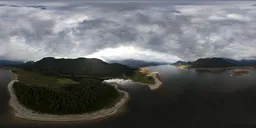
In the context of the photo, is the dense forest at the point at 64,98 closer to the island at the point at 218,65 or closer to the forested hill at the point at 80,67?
the forested hill at the point at 80,67

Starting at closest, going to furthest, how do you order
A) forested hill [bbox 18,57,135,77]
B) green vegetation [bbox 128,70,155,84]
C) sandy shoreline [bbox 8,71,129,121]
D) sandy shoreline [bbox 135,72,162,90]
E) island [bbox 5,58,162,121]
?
sandy shoreline [bbox 8,71,129,121]
island [bbox 5,58,162,121]
sandy shoreline [bbox 135,72,162,90]
forested hill [bbox 18,57,135,77]
green vegetation [bbox 128,70,155,84]

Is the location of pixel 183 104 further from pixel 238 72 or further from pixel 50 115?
pixel 238 72

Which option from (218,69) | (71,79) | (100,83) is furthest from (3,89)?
(218,69)

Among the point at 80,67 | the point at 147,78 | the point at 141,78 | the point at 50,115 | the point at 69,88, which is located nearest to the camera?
the point at 50,115

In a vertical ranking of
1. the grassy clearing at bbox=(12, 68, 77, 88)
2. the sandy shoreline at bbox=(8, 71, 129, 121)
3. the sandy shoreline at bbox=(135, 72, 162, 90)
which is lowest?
the sandy shoreline at bbox=(8, 71, 129, 121)

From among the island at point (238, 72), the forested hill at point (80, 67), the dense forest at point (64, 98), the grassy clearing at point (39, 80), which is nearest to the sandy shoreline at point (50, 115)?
the dense forest at point (64, 98)

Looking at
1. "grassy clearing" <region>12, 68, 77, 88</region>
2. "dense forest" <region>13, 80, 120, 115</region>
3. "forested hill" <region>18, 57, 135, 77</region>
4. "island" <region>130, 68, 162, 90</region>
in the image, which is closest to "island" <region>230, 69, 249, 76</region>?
"island" <region>130, 68, 162, 90</region>

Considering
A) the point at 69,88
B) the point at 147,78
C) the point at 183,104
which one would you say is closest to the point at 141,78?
the point at 147,78

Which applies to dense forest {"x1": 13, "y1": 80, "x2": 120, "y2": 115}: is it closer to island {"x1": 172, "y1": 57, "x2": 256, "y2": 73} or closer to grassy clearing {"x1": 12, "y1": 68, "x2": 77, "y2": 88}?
grassy clearing {"x1": 12, "y1": 68, "x2": 77, "y2": 88}
